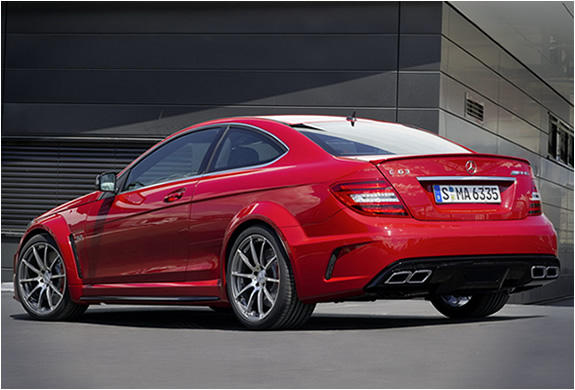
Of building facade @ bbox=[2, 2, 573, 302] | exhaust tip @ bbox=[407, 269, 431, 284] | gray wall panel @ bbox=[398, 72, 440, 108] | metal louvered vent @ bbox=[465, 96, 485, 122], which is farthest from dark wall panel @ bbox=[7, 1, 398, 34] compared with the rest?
exhaust tip @ bbox=[407, 269, 431, 284]

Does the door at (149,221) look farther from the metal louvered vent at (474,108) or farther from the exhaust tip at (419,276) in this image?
the metal louvered vent at (474,108)

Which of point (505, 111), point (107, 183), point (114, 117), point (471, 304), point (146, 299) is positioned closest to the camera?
point (146, 299)

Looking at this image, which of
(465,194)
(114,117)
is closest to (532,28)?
(114,117)

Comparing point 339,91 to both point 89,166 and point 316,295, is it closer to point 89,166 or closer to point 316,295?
point 89,166

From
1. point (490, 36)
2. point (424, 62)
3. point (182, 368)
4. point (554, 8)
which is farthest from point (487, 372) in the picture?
point (490, 36)

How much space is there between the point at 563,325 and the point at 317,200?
2024mm

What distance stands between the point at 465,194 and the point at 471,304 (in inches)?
58.4

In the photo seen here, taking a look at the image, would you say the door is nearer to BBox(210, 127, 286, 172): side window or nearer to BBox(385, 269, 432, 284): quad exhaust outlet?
BBox(210, 127, 286, 172): side window

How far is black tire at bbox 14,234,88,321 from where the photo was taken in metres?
7.70

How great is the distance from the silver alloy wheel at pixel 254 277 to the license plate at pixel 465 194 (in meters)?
1.05

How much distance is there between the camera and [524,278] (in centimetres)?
628

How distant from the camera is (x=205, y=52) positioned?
15.6 meters

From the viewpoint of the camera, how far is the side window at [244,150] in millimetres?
6527

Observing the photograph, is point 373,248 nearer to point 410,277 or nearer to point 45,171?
point 410,277
